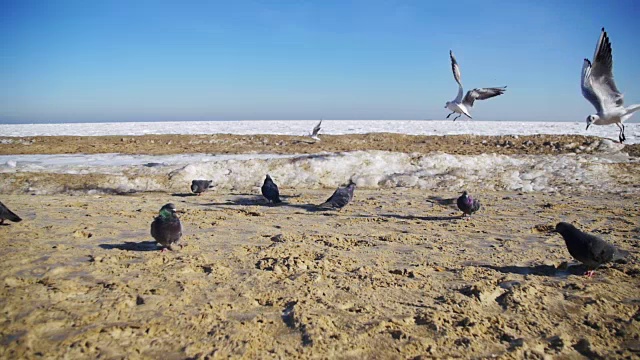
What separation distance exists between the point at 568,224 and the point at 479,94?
629 centimetres

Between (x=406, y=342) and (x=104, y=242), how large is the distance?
14.1 feet

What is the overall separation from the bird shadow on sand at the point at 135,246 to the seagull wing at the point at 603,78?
8.18 meters

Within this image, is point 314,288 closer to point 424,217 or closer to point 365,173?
point 424,217

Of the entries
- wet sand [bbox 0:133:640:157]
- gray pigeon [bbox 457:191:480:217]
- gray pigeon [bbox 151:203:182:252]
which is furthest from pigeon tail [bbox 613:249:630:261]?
wet sand [bbox 0:133:640:157]

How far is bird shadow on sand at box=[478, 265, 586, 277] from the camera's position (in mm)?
4555

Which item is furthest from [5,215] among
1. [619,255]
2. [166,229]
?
[619,255]

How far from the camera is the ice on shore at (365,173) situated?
11.0m

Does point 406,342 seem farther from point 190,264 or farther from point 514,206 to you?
point 514,206

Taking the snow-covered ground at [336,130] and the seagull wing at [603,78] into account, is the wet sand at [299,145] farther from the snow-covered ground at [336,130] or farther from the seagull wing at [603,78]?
the seagull wing at [603,78]

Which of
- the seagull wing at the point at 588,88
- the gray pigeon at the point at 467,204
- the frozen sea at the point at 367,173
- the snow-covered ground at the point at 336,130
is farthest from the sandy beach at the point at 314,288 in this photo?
the snow-covered ground at the point at 336,130

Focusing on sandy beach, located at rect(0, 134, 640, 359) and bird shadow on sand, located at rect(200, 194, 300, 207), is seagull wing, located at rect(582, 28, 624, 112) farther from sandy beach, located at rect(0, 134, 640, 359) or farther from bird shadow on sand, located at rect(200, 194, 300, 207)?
bird shadow on sand, located at rect(200, 194, 300, 207)

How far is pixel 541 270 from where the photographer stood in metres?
4.66

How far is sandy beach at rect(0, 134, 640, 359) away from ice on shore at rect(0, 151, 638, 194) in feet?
11.0

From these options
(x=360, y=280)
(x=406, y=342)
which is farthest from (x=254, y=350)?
(x=360, y=280)
